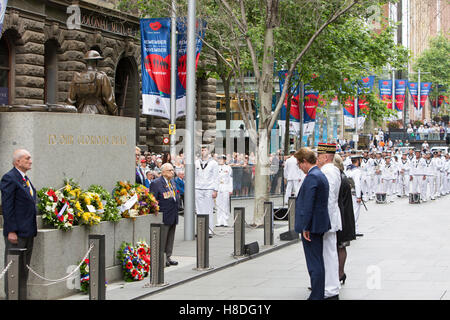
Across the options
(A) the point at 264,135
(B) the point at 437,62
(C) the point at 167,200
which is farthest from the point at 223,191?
(B) the point at 437,62

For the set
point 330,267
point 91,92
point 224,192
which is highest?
point 91,92

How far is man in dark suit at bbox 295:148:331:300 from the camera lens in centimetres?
983

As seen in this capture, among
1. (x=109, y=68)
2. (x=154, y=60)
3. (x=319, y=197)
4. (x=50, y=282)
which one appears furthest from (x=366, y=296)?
(x=109, y=68)

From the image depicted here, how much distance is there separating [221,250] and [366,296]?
5.33 meters

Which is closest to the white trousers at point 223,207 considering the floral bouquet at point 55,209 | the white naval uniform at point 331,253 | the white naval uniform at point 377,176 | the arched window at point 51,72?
the arched window at point 51,72

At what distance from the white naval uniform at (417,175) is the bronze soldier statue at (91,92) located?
2011cm

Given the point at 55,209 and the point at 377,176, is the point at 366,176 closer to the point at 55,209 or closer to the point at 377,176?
the point at 377,176

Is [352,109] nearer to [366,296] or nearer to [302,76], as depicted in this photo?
[302,76]

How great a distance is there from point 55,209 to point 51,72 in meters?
18.9

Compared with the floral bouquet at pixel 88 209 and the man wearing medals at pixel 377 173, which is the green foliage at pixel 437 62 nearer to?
the man wearing medals at pixel 377 173

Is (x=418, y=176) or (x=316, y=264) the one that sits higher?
(x=418, y=176)

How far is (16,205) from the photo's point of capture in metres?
9.56

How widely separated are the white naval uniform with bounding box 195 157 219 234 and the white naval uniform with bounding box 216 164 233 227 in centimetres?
166

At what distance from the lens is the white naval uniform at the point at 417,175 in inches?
1202
